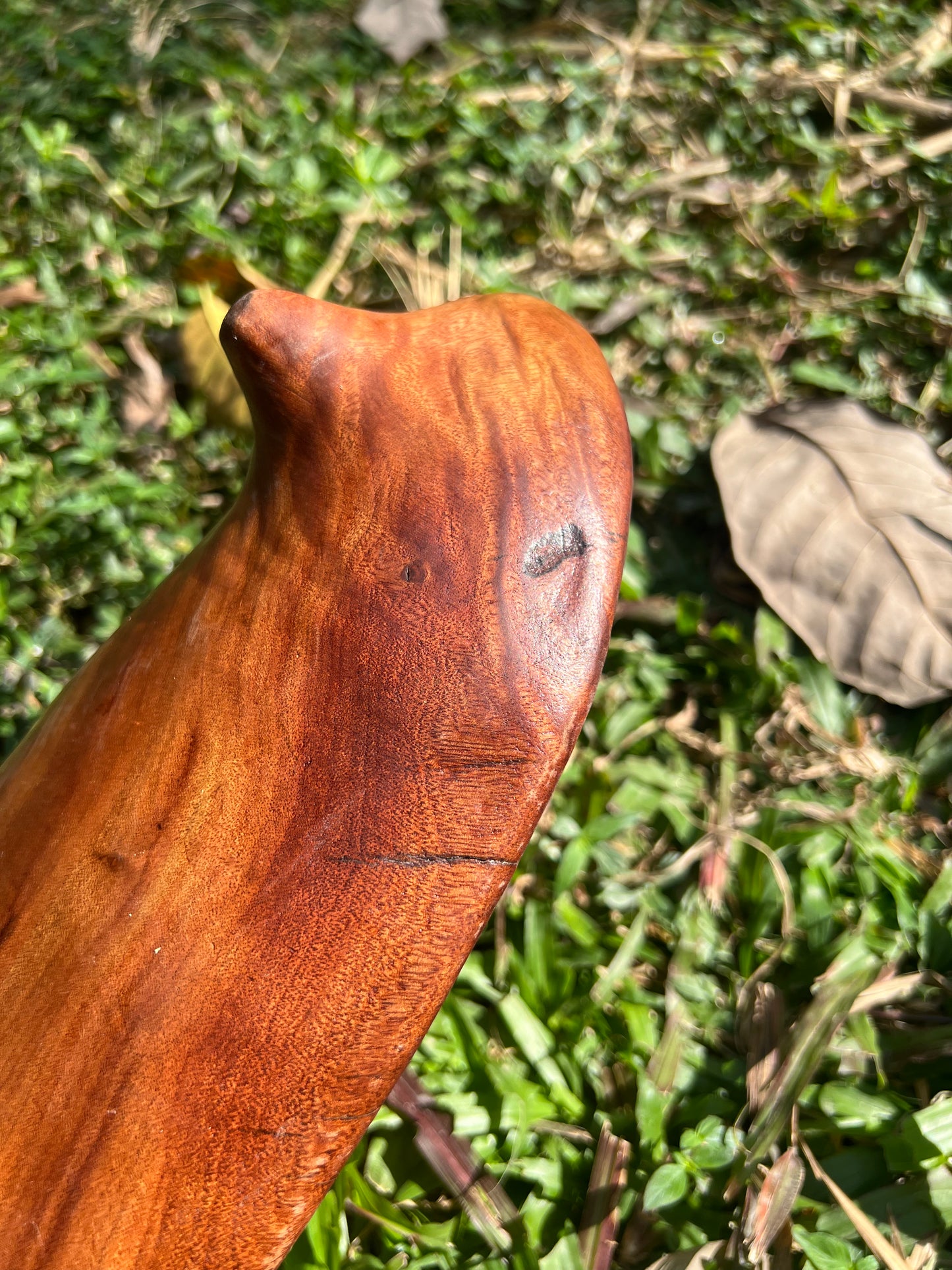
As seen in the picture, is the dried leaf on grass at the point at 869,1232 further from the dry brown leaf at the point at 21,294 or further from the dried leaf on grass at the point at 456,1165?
the dry brown leaf at the point at 21,294

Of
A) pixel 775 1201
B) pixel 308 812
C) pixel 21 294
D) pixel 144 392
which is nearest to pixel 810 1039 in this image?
pixel 775 1201

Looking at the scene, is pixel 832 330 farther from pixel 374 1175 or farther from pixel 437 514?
pixel 374 1175

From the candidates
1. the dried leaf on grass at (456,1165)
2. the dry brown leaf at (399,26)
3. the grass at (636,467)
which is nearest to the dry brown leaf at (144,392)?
the grass at (636,467)

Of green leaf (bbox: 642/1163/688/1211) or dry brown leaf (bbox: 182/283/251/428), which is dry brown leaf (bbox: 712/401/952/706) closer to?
green leaf (bbox: 642/1163/688/1211)

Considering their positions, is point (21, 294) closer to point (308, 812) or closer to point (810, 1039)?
point (308, 812)

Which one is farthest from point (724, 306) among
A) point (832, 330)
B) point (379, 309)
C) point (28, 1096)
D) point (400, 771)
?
point (28, 1096)

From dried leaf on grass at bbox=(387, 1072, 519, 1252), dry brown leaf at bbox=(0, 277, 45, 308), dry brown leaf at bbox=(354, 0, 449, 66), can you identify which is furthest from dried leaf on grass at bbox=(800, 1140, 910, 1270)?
dry brown leaf at bbox=(354, 0, 449, 66)
